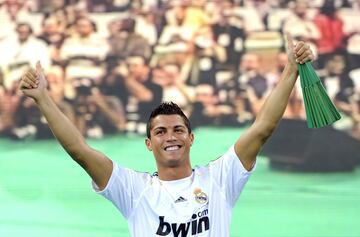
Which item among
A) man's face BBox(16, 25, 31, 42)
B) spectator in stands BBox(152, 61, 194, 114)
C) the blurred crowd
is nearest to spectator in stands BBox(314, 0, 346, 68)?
the blurred crowd

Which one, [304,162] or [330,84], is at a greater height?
[330,84]

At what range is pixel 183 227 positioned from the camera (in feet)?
9.29

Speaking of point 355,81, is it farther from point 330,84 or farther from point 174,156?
point 174,156

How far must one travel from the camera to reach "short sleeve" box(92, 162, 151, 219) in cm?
291

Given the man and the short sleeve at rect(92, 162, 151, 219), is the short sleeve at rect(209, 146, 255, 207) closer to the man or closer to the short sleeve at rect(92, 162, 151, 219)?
the man

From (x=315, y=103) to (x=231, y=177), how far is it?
→ 0.43m

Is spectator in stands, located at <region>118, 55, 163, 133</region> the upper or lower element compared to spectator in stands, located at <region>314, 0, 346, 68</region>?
lower

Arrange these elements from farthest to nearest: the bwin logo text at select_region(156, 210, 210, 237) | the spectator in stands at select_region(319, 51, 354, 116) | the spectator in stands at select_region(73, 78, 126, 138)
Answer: the spectator in stands at select_region(73, 78, 126, 138)
the spectator in stands at select_region(319, 51, 354, 116)
the bwin logo text at select_region(156, 210, 210, 237)

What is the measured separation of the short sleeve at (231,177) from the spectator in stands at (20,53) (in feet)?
8.98

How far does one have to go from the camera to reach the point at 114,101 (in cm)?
543

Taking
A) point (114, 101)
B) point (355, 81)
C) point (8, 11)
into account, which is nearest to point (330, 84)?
point (355, 81)

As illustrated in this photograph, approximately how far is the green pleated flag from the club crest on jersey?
0.49m

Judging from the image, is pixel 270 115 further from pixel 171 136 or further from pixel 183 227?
pixel 183 227

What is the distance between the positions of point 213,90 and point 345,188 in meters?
1.09
